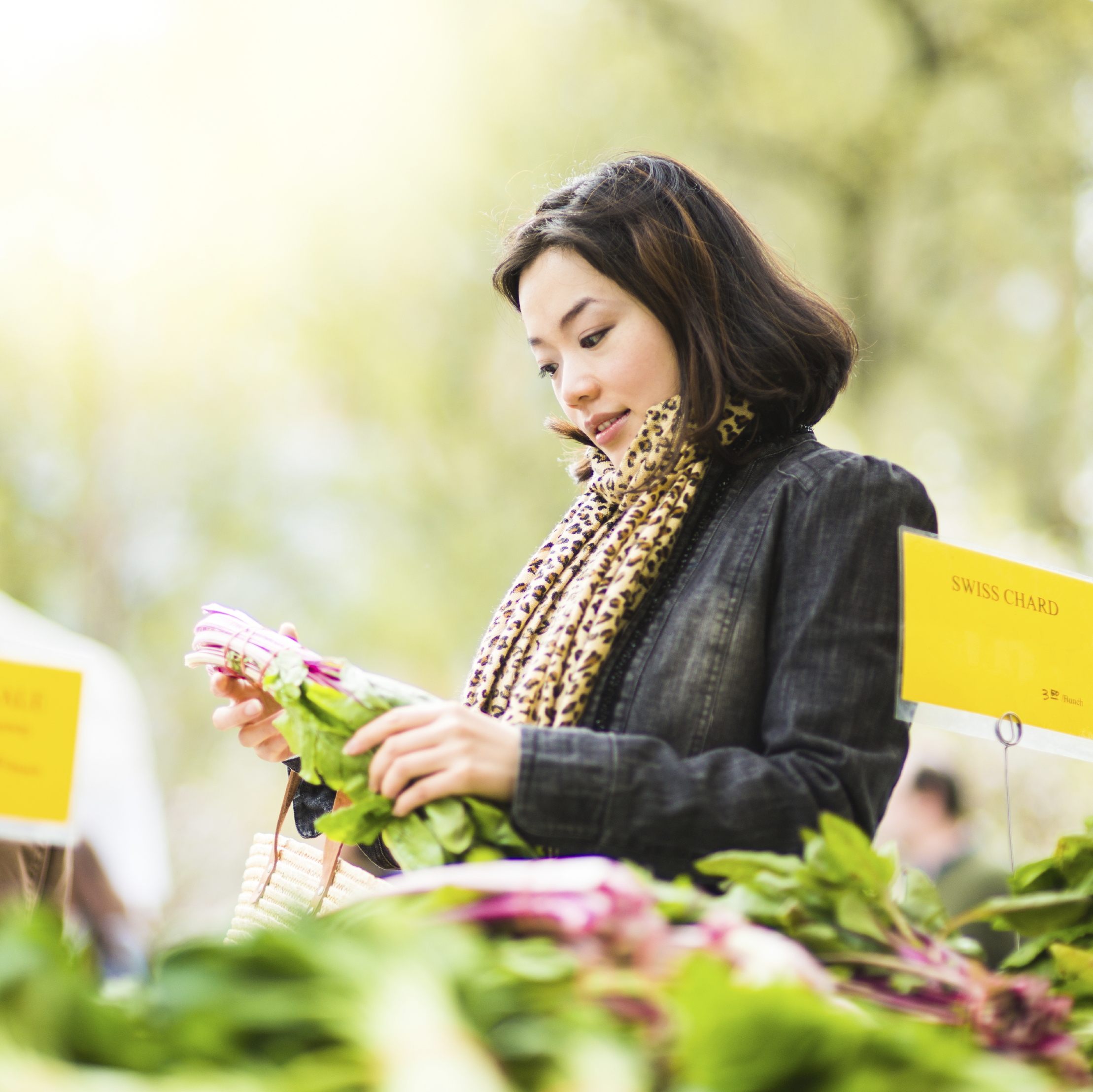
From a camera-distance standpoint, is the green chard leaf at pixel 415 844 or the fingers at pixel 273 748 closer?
the green chard leaf at pixel 415 844

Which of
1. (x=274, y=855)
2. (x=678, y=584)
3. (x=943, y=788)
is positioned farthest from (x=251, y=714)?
(x=943, y=788)

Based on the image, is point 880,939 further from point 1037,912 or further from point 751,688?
point 751,688

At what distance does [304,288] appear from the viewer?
4980 millimetres

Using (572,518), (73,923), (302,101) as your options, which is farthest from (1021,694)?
(302,101)

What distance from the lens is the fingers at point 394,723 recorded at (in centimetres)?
77

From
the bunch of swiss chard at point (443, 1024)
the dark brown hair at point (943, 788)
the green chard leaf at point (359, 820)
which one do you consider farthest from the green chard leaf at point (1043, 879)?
the dark brown hair at point (943, 788)

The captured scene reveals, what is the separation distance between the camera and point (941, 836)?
10.7 ft

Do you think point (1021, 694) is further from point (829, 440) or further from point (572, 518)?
point (829, 440)

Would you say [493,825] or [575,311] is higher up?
[575,311]

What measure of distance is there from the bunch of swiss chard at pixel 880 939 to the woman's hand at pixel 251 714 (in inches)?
21.7

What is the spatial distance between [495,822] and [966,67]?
6.36 meters

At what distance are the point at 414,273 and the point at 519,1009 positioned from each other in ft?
16.4

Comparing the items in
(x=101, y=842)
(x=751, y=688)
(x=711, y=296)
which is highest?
(x=711, y=296)

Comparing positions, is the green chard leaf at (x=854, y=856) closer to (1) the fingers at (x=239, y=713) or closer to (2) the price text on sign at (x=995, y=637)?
(2) the price text on sign at (x=995, y=637)
